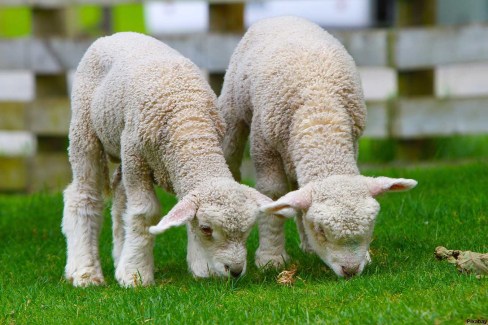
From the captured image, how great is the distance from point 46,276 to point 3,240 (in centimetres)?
124

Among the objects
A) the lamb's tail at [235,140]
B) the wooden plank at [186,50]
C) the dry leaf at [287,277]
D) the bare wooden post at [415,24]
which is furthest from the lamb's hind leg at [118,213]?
the bare wooden post at [415,24]

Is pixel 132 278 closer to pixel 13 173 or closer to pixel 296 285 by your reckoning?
pixel 296 285

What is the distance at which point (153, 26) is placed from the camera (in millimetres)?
19453

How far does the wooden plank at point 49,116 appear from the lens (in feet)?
35.8

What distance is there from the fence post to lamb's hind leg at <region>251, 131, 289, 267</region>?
194 inches

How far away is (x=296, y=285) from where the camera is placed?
555 centimetres

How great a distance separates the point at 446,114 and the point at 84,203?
4.61 metres

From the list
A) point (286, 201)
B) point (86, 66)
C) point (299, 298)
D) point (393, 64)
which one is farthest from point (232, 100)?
point (393, 64)

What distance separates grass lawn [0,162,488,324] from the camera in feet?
15.6

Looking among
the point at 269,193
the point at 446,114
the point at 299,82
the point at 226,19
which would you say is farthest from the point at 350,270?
the point at 226,19

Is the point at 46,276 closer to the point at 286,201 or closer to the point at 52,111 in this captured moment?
the point at 286,201

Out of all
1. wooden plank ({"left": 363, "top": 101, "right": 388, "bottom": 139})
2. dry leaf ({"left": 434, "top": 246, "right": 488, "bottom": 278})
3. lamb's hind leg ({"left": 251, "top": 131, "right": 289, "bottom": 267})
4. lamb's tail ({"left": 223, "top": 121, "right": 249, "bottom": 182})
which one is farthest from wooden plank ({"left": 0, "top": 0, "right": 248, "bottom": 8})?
dry leaf ({"left": 434, "top": 246, "right": 488, "bottom": 278})

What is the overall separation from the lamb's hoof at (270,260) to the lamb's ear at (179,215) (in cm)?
91

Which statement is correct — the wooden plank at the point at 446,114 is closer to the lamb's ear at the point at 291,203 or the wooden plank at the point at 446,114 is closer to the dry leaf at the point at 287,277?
the dry leaf at the point at 287,277
